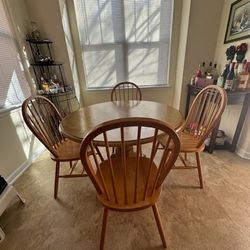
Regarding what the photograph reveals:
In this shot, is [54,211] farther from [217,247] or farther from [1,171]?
[217,247]

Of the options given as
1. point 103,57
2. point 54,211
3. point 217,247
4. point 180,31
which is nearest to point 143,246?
point 217,247

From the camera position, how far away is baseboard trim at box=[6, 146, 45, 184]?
65.4 inches

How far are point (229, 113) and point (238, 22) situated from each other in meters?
1.10

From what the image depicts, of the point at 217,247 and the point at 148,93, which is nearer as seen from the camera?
the point at 217,247

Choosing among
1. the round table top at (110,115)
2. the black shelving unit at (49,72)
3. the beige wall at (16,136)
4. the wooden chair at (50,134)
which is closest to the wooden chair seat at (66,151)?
the wooden chair at (50,134)

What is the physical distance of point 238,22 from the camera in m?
1.81

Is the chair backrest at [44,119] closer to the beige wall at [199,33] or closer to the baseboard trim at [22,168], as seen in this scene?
the baseboard trim at [22,168]

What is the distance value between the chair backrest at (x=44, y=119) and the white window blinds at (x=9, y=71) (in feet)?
1.24

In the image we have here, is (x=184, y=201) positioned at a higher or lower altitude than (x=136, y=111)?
lower

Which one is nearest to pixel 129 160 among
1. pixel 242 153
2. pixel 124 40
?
pixel 242 153

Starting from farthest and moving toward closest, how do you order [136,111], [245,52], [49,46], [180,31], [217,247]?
[180,31]
[49,46]
[245,52]
[136,111]
[217,247]

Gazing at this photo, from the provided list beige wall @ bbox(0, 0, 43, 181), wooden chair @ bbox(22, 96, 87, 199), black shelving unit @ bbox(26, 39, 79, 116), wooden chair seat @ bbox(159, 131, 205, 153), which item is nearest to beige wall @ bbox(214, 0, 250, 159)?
wooden chair seat @ bbox(159, 131, 205, 153)

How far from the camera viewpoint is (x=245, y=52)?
1.69 m

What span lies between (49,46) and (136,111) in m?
1.69
